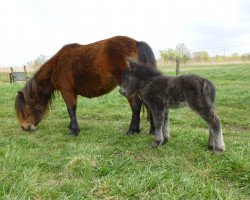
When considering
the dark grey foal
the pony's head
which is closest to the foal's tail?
the dark grey foal

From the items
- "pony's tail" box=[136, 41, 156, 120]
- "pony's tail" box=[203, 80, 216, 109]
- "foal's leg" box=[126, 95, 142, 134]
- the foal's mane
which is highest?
"pony's tail" box=[136, 41, 156, 120]

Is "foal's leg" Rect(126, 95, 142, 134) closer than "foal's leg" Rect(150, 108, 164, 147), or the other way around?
"foal's leg" Rect(150, 108, 164, 147)

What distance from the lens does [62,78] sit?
7.86 metres

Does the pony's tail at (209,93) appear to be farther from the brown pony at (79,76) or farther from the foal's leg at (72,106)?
the foal's leg at (72,106)

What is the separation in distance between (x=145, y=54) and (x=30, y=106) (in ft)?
11.2

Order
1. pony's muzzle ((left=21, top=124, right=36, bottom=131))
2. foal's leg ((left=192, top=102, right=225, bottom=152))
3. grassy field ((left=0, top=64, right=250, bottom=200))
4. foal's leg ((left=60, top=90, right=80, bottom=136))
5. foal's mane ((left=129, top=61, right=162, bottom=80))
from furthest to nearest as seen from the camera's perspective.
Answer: pony's muzzle ((left=21, top=124, right=36, bottom=131)) < foal's leg ((left=60, top=90, right=80, bottom=136)) < foal's mane ((left=129, top=61, right=162, bottom=80)) < foal's leg ((left=192, top=102, right=225, bottom=152)) < grassy field ((left=0, top=64, right=250, bottom=200))

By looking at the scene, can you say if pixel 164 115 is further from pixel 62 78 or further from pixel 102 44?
pixel 62 78

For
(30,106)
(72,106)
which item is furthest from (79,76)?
(30,106)

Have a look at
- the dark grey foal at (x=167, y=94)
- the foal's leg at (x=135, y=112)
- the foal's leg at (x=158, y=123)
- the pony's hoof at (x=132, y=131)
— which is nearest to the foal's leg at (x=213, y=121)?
the dark grey foal at (x=167, y=94)

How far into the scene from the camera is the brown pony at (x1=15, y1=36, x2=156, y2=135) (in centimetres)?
726

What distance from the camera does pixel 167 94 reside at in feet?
19.0

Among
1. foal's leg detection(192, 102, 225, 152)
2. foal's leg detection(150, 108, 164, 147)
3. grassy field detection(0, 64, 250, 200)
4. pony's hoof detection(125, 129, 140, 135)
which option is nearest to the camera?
grassy field detection(0, 64, 250, 200)

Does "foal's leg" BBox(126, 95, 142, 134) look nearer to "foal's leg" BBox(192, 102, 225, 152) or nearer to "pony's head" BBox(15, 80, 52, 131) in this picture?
"foal's leg" BBox(192, 102, 225, 152)

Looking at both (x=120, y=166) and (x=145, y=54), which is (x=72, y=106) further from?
(x=120, y=166)
